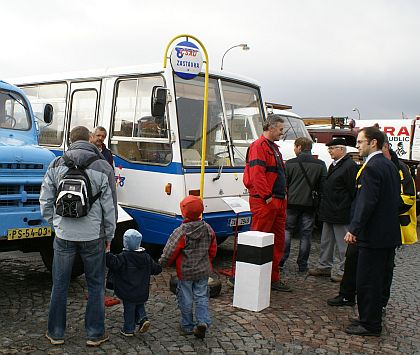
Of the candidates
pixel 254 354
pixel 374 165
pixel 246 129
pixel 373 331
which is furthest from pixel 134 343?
pixel 246 129

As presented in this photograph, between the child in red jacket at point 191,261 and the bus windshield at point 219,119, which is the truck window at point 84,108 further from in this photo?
the child in red jacket at point 191,261

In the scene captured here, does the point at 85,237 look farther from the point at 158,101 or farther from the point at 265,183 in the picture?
the point at 158,101

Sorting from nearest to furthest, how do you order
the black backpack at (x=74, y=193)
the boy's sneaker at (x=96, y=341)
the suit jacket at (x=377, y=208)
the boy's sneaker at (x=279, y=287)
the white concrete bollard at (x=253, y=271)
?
the black backpack at (x=74, y=193) → the boy's sneaker at (x=96, y=341) → the suit jacket at (x=377, y=208) → the white concrete bollard at (x=253, y=271) → the boy's sneaker at (x=279, y=287)

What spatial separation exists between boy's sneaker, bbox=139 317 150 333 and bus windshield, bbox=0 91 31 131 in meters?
3.37

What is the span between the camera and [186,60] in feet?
22.0

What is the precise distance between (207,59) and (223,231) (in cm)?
239

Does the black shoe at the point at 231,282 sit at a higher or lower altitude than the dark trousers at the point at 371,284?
lower

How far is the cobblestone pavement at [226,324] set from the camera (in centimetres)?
450

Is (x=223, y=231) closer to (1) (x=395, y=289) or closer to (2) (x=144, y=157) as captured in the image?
(2) (x=144, y=157)

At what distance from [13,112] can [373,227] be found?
4.73 meters

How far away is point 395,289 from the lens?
22.0ft

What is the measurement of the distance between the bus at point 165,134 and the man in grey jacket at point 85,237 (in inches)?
90.7

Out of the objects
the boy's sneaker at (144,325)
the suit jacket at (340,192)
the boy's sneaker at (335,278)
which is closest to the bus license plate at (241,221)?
the suit jacket at (340,192)

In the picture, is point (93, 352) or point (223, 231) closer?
point (93, 352)
